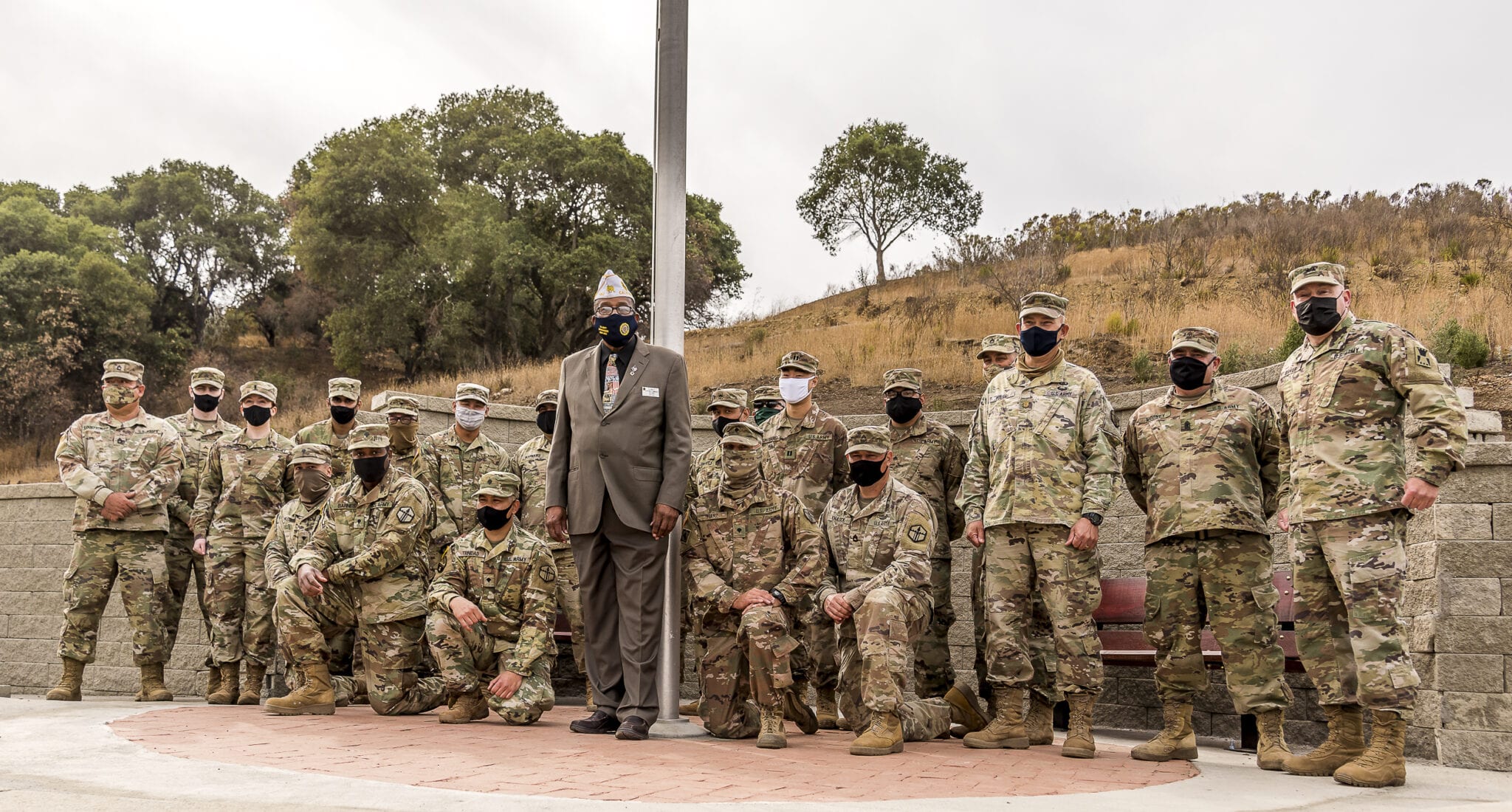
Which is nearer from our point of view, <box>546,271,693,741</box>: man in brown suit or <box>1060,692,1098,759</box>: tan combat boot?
<box>1060,692,1098,759</box>: tan combat boot

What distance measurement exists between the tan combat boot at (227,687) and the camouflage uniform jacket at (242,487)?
933mm

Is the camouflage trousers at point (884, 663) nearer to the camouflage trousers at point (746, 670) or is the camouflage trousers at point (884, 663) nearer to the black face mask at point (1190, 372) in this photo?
the camouflage trousers at point (746, 670)

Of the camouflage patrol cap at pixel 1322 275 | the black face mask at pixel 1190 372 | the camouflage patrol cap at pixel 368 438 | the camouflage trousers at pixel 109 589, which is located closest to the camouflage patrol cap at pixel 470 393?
the camouflage patrol cap at pixel 368 438

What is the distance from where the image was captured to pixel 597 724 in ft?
20.5

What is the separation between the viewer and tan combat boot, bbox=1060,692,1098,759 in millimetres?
5672

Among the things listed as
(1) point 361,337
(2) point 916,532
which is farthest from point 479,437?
(1) point 361,337

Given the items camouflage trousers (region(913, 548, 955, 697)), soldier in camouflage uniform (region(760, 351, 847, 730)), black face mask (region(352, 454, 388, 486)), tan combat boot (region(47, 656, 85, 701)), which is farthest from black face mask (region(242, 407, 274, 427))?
camouflage trousers (region(913, 548, 955, 697))

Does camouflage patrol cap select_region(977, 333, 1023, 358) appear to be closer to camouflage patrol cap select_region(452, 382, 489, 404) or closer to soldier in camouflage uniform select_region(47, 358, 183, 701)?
camouflage patrol cap select_region(452, 382, 489, 404)

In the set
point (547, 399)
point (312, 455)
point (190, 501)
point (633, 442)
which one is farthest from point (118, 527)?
point (633, 442)

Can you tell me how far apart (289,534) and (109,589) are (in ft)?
5.93

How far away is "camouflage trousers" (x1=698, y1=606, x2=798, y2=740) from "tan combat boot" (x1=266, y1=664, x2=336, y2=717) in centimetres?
251

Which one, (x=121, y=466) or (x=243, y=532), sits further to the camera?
(x=121, y=466)

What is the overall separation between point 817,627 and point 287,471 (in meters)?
4.37

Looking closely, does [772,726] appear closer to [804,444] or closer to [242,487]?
[804,444]
